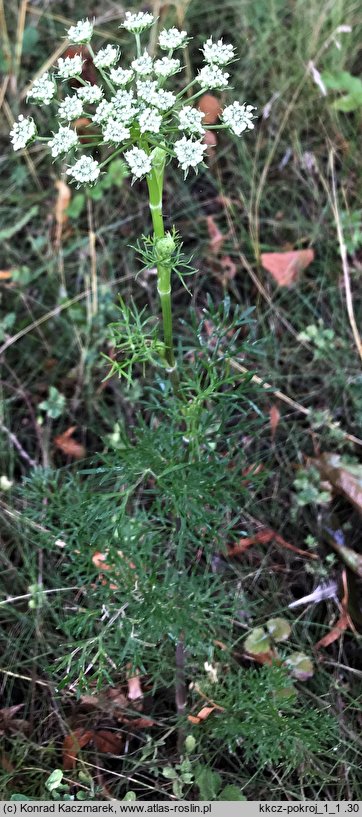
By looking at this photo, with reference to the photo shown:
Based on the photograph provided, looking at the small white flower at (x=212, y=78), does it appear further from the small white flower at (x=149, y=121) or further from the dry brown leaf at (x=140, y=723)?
the dry brown leaf at (x=140, y=723)

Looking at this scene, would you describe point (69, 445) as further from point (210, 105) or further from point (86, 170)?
point (210, 105)

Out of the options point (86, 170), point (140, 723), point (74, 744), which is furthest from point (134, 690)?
point (86, 170)

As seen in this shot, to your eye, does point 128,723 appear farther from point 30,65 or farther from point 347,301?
point 30,65

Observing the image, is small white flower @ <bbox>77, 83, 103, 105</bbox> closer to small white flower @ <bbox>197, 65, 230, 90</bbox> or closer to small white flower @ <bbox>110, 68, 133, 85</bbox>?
small white flower @ <bbox>110, 68, 133, 85</bbox>

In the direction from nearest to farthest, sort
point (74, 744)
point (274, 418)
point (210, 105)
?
1. point (74, 744)
2. point (274, 418)
3. point (210, 105)

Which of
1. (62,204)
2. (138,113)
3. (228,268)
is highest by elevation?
(138,113)

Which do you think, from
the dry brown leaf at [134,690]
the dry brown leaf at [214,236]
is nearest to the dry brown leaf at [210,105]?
the dry brown leaf at [214,236]
